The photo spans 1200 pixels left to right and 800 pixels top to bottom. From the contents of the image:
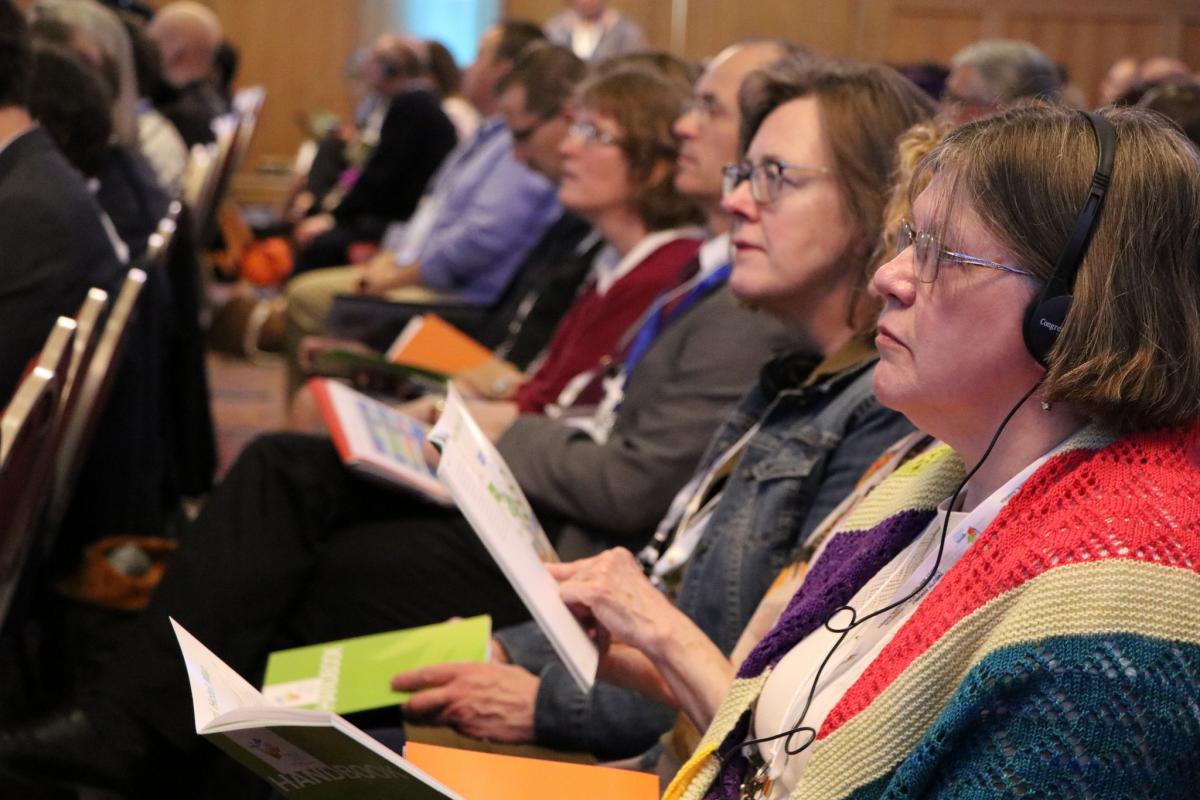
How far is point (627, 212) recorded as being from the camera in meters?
3.05

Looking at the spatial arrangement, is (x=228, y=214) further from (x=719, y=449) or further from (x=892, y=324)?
(x=892, y=324)

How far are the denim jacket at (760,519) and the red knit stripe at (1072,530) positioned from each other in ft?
1.76

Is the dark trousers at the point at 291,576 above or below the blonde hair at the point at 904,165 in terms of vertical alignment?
below

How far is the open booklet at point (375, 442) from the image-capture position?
2381 millimetres

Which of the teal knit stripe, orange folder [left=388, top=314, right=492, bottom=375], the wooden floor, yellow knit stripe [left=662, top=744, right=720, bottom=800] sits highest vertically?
the teal knit stripe

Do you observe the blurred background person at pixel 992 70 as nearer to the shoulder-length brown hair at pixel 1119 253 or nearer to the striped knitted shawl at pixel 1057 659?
the shoulder-length brown hair at pixel 1119 253

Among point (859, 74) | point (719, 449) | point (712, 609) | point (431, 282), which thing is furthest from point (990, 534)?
point (431, 282)

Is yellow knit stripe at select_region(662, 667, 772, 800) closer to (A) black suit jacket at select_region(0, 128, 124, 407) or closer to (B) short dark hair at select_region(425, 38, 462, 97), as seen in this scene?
(A) black suit jacket at select_region(0, 128, 124, 407)

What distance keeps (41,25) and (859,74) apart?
2.45 m

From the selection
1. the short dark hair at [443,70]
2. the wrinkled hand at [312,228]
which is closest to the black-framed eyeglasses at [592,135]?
the wrinkled hand at [312,228]

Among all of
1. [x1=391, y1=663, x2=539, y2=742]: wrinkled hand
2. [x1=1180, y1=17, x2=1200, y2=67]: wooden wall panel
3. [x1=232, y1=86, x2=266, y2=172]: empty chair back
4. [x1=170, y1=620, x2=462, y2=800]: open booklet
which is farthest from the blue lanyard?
[x1=1180, y1=17, x2=1200, y2=67]: wooden wall panel

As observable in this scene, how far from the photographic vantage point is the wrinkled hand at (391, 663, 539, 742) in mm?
1830

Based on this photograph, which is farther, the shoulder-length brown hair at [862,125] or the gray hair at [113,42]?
the gray hair at [113,42]

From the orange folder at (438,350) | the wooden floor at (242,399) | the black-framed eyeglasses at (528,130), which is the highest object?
the black-framed eyeglasses at (528,130)
